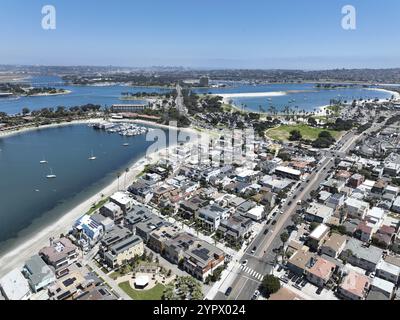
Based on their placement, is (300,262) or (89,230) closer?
(300,262)

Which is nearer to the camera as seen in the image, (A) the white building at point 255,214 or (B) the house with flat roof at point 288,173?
(A) the white building at point 255,214

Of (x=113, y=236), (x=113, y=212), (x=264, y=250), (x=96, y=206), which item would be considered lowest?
(x=264, y=250)

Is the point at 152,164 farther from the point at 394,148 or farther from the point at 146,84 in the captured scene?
the point at 146,84

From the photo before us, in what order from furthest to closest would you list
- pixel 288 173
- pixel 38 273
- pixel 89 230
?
pixel 288 173 → pixel 89 230 → pixel 38 273

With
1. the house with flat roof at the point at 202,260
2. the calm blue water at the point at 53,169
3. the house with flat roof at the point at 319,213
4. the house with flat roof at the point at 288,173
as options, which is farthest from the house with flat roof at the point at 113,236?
the house with flat roof at the point at 288,173

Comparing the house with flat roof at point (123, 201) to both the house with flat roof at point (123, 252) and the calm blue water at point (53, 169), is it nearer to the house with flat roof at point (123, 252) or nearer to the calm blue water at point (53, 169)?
the calm blue water at point (53, 169)

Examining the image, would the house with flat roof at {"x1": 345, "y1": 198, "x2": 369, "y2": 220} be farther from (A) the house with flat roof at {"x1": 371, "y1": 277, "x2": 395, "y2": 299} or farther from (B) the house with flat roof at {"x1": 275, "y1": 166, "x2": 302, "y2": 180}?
(A) the house with flat roof at {"x1": 371, "y1": 277, "x2": 395, "y2": 299}

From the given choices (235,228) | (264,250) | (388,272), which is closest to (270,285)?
(264,250)

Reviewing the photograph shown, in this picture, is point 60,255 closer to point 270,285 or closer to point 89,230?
point 89,230
